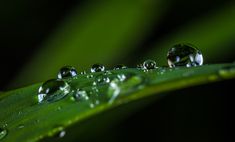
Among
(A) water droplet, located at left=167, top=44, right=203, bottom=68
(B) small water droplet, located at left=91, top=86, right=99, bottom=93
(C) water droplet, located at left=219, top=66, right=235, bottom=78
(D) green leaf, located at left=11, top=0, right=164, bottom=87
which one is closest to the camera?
(C) water droplet, located at left=219, top=66, right=235, bottom=78

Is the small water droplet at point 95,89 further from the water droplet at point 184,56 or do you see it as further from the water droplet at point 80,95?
the water droplet at point 184,56

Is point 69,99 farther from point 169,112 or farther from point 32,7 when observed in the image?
point 32,7

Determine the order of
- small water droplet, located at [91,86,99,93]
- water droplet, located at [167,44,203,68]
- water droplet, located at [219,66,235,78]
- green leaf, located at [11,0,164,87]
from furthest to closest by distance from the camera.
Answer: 1. green leaf, located at [11,0,164,87]
2. water droplet, located at [167,44,203,68]
3. small water droplet, located at [91,86,99,93]
4. water droplet, located at [219,66,235,78]

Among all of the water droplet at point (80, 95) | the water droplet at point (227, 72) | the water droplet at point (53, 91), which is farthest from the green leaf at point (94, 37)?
the water droplet at point (227, 72)

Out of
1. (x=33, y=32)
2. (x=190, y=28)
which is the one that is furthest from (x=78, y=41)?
(x=190, y=28)

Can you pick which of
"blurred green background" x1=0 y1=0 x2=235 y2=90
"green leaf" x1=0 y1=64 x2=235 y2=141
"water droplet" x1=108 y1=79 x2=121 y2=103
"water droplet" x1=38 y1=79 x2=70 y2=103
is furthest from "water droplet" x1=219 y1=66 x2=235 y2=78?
"blurred green background" x1=0 y1=0 x2=235 y2=90

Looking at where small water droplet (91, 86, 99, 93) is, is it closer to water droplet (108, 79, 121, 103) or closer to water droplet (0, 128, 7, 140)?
water droplet (108, 79, 121, 103)
